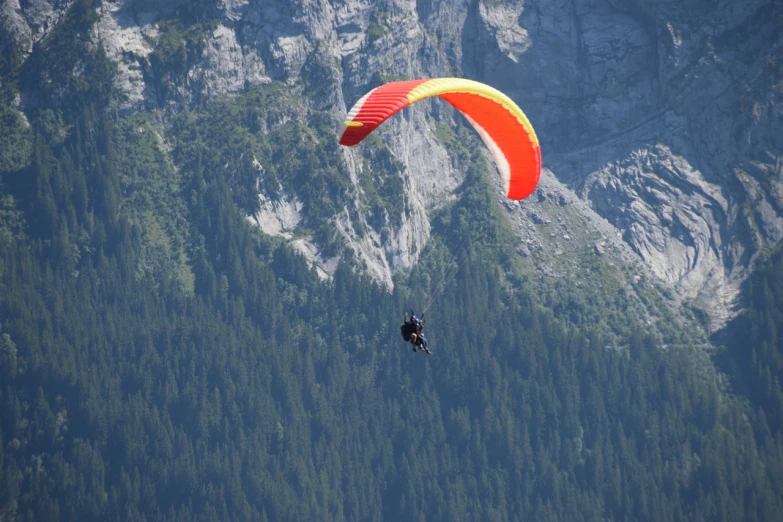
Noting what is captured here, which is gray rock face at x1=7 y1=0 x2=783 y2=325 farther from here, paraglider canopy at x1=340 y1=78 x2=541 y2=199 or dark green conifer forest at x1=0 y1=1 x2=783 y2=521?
paraglider canopy at x1=340 y1=78 x2=541 y2=199

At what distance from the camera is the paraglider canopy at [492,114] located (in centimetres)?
7412

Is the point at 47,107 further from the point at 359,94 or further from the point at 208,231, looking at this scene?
the point at 359,94

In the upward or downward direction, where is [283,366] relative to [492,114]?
upward

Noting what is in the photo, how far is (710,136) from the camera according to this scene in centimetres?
19750

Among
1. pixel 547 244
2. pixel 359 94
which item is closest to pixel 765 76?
pixel 547 244

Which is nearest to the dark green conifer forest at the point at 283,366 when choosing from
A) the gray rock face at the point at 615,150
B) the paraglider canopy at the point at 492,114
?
the gray rock face at the point at 615,150

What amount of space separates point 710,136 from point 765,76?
31.2 feet

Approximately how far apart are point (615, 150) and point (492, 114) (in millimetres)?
122972

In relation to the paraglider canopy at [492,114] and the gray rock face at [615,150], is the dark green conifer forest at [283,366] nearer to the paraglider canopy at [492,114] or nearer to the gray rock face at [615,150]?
the gray rock face at [615,150]

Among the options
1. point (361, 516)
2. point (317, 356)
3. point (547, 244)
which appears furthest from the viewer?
point (547, 244)

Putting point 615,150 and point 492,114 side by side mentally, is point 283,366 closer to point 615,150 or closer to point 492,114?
point 615,150

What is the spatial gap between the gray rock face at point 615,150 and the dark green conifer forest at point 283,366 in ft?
10.4

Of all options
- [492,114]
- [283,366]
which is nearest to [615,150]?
[283,366]

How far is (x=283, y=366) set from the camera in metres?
173
